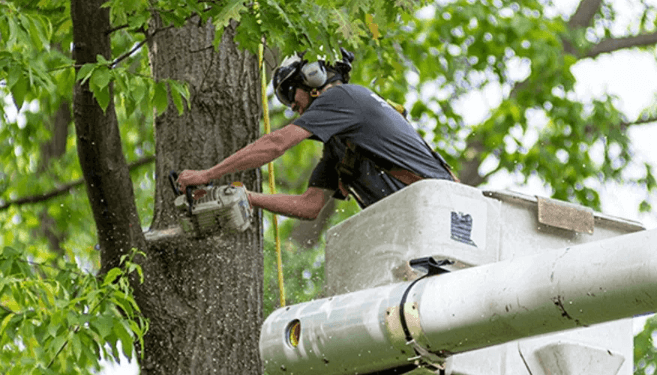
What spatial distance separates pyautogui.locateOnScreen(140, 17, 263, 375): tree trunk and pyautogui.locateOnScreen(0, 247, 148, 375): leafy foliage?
0.26 meters

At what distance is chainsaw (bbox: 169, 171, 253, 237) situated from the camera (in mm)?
4285

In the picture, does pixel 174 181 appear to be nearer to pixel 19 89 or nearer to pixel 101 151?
pixel 101 151

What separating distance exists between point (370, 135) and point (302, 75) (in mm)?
515

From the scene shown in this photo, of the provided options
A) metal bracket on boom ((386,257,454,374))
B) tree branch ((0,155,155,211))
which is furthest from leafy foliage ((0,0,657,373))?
metal bracket on boom ((386,257,454,374))

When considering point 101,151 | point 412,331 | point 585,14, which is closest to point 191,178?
point 101,151

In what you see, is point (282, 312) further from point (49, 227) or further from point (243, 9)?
point (49, 227)

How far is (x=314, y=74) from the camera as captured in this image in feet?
15.4

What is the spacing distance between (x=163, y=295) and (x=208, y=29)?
1263mm

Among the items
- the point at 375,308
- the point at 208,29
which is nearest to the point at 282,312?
the point at 375,308

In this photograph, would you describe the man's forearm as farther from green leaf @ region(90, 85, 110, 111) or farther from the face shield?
green leaf @ region(90, 85, 110, 111)

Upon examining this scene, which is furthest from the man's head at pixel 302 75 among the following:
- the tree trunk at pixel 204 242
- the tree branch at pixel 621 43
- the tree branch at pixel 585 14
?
the tree branch at pixel 585 14

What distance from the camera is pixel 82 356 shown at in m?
3.84

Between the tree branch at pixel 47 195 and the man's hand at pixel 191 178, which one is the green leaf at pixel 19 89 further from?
the tree branch at pixel 47 195

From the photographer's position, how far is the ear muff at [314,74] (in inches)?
184
